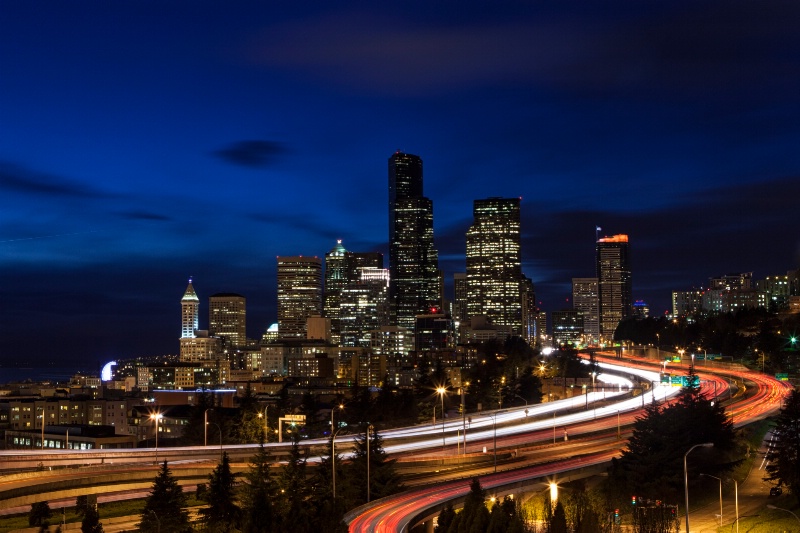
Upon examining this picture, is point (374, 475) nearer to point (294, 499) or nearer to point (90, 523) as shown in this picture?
point (294, 499)

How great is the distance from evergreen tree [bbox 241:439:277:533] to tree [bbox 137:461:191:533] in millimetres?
3242

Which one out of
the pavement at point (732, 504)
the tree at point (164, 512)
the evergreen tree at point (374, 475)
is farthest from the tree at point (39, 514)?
the pavement at point (732, 504)

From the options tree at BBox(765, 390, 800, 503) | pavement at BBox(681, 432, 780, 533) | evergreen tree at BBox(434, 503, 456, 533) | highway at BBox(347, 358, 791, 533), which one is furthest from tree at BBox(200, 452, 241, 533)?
tree at BBox(765, 390, 800, 503)

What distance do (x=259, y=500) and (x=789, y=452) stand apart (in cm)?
3682

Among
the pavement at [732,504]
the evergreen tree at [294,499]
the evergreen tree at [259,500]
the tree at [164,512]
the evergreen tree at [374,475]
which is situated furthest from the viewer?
the pavement at [732,504]

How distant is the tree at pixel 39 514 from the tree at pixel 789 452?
146ft

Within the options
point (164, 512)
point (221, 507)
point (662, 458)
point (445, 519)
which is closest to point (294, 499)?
point (221, 507)

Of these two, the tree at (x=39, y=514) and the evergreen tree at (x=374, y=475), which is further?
the evergreen tree at (x=374, y=475)

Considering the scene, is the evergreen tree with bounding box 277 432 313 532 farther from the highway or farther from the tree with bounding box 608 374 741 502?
the tree with bounding box 608 374 741 502

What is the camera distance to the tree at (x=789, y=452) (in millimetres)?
62312

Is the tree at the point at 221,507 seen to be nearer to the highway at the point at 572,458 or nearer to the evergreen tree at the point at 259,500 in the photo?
the evergreen tree at the point at 259,500

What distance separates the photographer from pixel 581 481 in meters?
65.6

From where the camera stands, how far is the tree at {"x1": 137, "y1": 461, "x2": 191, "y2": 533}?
48250 millimetres

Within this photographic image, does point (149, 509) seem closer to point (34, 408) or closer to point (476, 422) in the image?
point (476, 422)
